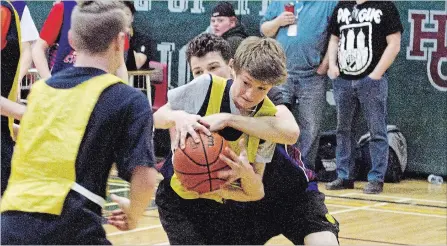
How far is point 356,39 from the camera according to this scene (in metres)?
9.09

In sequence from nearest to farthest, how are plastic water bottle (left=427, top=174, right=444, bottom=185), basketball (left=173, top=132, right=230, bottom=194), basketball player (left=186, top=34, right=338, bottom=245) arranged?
basketball (left=173, top=132, right=230, bottom=194)
basketball player (left=186, top=34, right=338, bottom=245)
plastic water bottle (left=427, top=174, right=444, bottom=185)

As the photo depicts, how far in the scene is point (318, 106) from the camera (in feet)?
30.1

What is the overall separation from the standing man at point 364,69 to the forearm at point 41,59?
3.23m

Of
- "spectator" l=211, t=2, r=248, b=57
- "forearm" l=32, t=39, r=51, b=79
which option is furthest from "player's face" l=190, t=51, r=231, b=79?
"spectator" l=211, t=2, r=248, b=57

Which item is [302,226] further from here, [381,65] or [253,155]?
[381,65]

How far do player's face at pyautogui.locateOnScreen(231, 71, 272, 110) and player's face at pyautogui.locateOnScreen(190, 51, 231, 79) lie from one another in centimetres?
73

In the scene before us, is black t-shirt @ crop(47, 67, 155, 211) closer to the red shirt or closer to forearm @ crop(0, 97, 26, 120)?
forearm @ crop(0, 97, 26, 120)

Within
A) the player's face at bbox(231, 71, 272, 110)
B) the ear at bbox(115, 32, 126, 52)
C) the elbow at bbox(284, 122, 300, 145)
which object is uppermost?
the ear at bbox(115, 32, 126, 52)

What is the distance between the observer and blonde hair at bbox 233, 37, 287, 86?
13.0 feet

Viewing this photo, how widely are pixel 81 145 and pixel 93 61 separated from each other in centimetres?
30

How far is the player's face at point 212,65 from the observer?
483cm

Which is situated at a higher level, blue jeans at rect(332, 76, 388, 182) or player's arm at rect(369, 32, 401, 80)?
player's arm at rect(369, 32, 401, 80)

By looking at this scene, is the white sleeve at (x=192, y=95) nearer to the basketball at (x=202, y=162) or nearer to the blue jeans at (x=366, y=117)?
the basketball at (x=202, y=162)

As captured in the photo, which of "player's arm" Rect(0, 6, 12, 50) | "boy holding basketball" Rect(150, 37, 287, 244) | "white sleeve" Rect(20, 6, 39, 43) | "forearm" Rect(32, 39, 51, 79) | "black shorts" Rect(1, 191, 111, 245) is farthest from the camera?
"forearm" Rect(32, 39, 51, 79)
